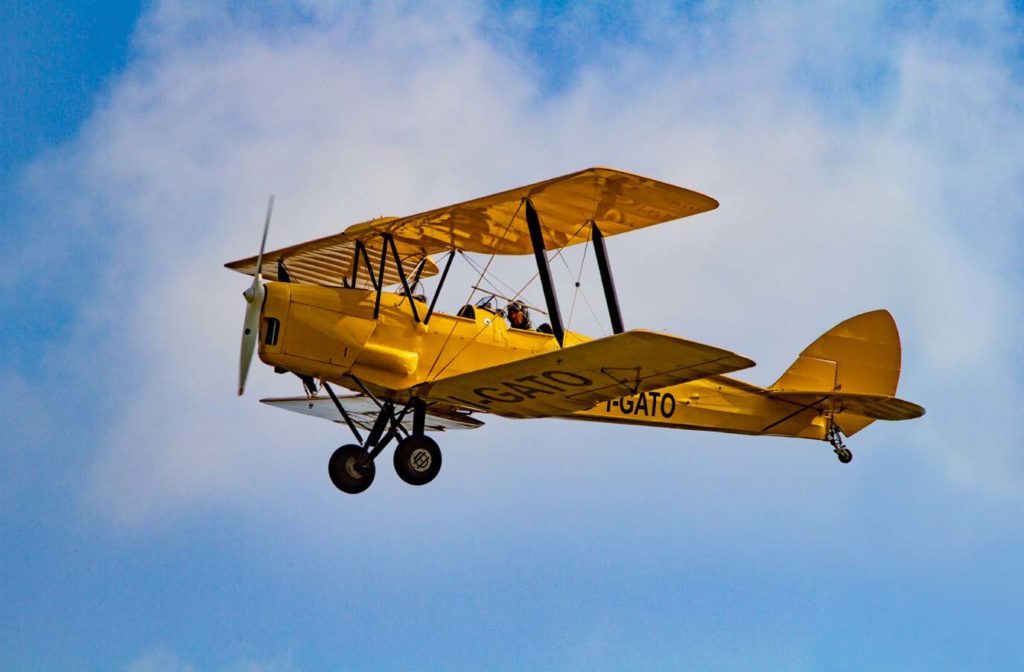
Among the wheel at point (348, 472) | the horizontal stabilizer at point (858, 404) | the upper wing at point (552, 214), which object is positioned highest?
the upper wing at point (552, 214)

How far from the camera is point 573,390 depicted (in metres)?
15.7

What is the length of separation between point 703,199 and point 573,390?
249 centimetres

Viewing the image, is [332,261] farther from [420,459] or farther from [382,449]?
[420,459]

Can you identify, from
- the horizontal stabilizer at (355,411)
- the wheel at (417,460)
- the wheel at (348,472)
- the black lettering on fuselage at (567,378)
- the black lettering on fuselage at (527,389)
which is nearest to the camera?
the black lettering on fuselage at (567,378)

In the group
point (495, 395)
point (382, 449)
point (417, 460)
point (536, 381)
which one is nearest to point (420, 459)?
point (417, 460)

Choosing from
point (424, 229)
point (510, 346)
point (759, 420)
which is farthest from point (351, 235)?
point (759, 420)

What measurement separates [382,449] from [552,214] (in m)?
3.29

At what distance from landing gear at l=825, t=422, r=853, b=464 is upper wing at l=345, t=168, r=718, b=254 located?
4.01 meters

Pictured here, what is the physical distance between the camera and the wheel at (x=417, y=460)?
16.3 meters

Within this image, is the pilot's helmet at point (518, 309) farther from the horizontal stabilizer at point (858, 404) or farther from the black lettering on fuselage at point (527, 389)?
the horizontal stabilizer at point (858, 404)

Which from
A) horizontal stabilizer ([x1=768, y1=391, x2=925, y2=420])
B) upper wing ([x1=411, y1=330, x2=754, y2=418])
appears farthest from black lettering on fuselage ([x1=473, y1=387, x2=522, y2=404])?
horizontal stabilizer ([x1=768, y1=391, x2=925, y2=420])

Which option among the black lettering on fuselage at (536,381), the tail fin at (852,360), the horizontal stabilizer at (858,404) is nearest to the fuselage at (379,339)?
the black lettering on fuselage at (536,381)

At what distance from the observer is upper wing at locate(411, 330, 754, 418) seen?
1386 cm

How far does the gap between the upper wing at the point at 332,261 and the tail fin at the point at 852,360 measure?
4.97m
